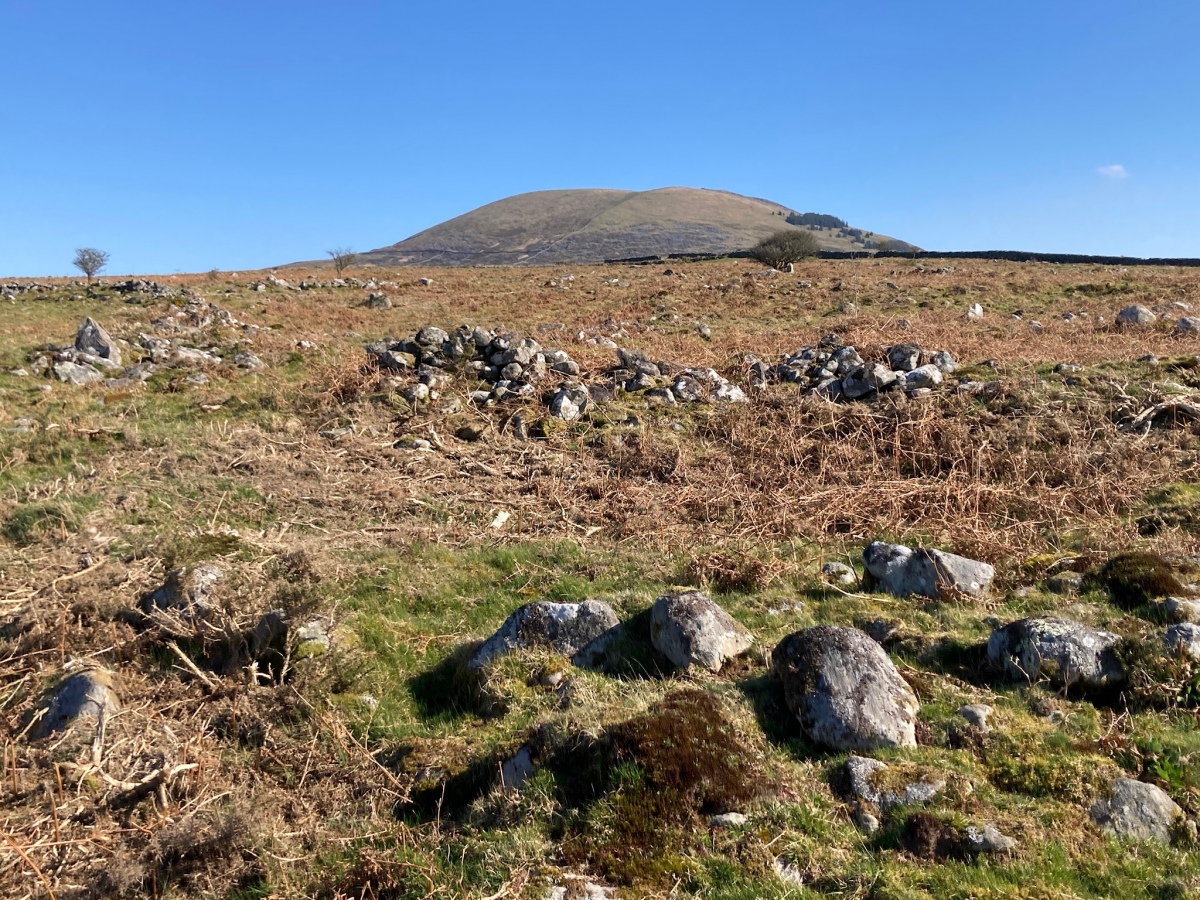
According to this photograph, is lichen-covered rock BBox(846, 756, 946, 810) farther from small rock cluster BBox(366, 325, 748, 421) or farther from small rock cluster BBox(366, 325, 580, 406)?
small rock cluster BBox(366, 325, 580, 406)

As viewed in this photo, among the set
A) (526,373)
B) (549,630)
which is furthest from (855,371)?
(549,630)

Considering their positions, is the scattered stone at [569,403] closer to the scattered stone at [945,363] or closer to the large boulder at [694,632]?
the scattered stone at [945,363]

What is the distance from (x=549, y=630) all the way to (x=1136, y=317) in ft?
65.9

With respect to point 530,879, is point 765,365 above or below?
above

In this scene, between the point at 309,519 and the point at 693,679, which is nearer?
the point at 693,679

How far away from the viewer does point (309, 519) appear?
8898 mm

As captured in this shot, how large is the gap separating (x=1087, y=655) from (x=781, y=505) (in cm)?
446

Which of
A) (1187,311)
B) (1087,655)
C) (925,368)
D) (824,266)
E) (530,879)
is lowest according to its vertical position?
(530,879)

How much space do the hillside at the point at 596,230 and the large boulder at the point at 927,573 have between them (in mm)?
100913

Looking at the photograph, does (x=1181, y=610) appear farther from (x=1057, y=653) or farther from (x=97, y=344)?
(x=97, y=344)

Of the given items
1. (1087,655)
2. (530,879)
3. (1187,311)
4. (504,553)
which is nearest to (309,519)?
(504,553)

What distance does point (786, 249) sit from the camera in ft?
150

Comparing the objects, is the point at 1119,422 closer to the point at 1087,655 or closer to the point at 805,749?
the point at 1087,655

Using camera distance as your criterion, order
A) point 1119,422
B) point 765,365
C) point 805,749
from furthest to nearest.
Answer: point 765,365 → point 1119,422 → point 805,749
